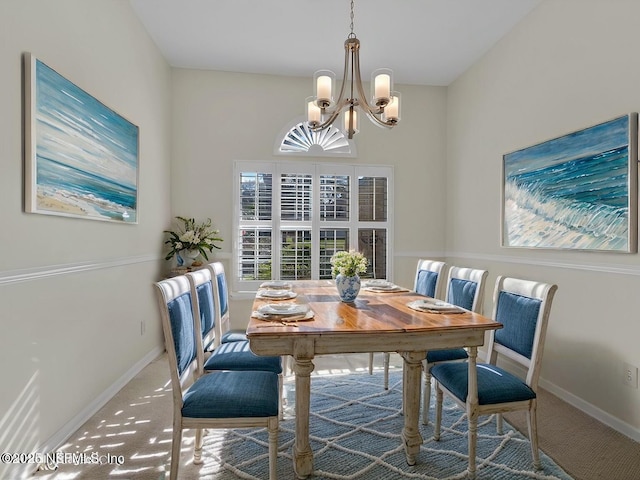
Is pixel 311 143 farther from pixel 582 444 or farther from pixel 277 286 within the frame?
pixel 582 444

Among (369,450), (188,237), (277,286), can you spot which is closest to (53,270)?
(277,286)

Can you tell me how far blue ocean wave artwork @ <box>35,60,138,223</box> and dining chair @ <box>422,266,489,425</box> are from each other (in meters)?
2.24

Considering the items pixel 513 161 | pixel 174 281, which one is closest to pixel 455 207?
pixel 513 161

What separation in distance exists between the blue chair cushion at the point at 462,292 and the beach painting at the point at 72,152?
7.84 feet

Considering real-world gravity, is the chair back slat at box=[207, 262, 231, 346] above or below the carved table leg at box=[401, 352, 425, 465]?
above

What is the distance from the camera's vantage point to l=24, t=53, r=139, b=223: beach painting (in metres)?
1.76

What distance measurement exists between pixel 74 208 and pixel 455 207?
3.55m

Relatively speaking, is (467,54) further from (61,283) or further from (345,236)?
(61,283)

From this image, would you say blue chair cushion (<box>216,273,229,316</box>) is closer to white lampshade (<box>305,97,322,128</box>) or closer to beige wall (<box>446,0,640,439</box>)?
white lampshade (<box>305,97,322,128</box>)

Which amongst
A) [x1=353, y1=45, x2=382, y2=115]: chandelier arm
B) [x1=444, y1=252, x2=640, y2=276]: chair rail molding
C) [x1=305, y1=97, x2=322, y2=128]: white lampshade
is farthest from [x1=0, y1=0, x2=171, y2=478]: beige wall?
[x1=444, y1=252, x2=640, y2=276]: chair rail molding

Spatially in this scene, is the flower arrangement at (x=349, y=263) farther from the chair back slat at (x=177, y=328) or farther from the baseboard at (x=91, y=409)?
the baseboard at (x=91, y=409)

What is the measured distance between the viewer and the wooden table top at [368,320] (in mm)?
1587

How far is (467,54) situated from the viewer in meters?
3.57

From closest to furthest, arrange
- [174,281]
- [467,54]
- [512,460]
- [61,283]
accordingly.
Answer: [174,281]
[512,460]
[61,283]
[467,54]
